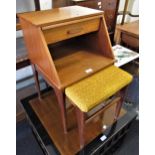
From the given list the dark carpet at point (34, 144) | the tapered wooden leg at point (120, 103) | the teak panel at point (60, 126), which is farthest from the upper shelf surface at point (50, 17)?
the dark carpet at point (34, 144)

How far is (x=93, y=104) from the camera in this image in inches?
31.7

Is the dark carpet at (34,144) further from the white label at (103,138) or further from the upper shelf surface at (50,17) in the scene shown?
the upper shelf surface at (50,17)

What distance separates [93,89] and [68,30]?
0.36 m

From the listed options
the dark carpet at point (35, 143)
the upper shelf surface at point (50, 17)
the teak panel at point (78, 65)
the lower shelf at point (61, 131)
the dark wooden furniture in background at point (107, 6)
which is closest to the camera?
the upper shelf surface at point (50, 17)

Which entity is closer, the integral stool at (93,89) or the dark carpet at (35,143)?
the integral stool at (93,89)


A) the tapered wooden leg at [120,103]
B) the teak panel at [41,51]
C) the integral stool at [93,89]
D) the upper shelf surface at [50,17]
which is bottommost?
the tapered wooden leg at [120,103]

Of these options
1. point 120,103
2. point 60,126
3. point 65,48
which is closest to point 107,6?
point 65,48

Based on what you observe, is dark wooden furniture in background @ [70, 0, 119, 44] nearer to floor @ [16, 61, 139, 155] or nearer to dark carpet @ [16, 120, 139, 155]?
floor @ [16, 61, 139, 155]

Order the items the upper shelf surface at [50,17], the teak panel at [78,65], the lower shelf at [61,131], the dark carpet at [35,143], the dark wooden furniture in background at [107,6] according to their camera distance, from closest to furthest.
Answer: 1. the upper shelf surface at [50,17]
2. the teak panel at [78,65]
3. the lower shelf at [61,131]
4. the dark carpet at [35,143]
5. the dark wooden furniture in background at [107,6]

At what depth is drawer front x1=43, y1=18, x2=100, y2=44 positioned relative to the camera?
33.3 inches

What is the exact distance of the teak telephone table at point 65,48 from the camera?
2.76 ft

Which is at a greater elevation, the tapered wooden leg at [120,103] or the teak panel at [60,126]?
the tapered wooden leg at [120,103]

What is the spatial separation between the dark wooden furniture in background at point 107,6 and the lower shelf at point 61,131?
94cm
